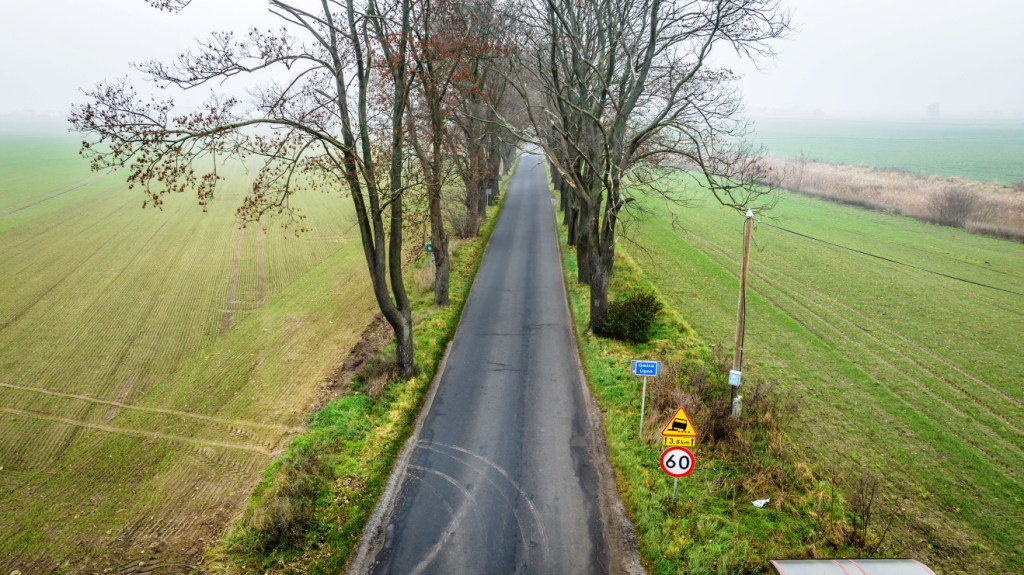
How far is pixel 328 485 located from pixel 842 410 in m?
12.9

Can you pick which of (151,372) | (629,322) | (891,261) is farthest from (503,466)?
(891,261)

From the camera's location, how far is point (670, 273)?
25984 mm

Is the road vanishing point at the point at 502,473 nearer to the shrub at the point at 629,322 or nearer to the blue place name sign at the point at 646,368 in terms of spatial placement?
the shrub at the point at 629,322

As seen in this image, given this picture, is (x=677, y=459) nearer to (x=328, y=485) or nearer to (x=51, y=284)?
(x=328, y=485)

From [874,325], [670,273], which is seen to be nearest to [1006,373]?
[874,325]

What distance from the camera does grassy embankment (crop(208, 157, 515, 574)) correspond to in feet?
28.6

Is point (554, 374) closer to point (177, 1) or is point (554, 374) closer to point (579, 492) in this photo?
point (579, 492)

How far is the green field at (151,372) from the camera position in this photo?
34.6 ft

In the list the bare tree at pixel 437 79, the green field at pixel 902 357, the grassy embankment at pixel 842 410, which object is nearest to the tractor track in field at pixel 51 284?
the bare tree at pixel 437 79

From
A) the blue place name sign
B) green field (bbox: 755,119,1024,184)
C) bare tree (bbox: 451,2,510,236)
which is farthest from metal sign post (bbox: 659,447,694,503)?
green field (bbox: 755,119,1024,184)

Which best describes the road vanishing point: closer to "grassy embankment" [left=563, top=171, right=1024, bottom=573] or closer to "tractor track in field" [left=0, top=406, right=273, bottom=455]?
"grassy embankment" [left=563, top=171, right=1024, bottom=573]

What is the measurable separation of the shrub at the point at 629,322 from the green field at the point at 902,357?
2.65 m

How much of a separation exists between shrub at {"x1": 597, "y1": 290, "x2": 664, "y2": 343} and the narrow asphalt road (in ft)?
4.90

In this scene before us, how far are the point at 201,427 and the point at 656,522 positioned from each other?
38.6 feet
